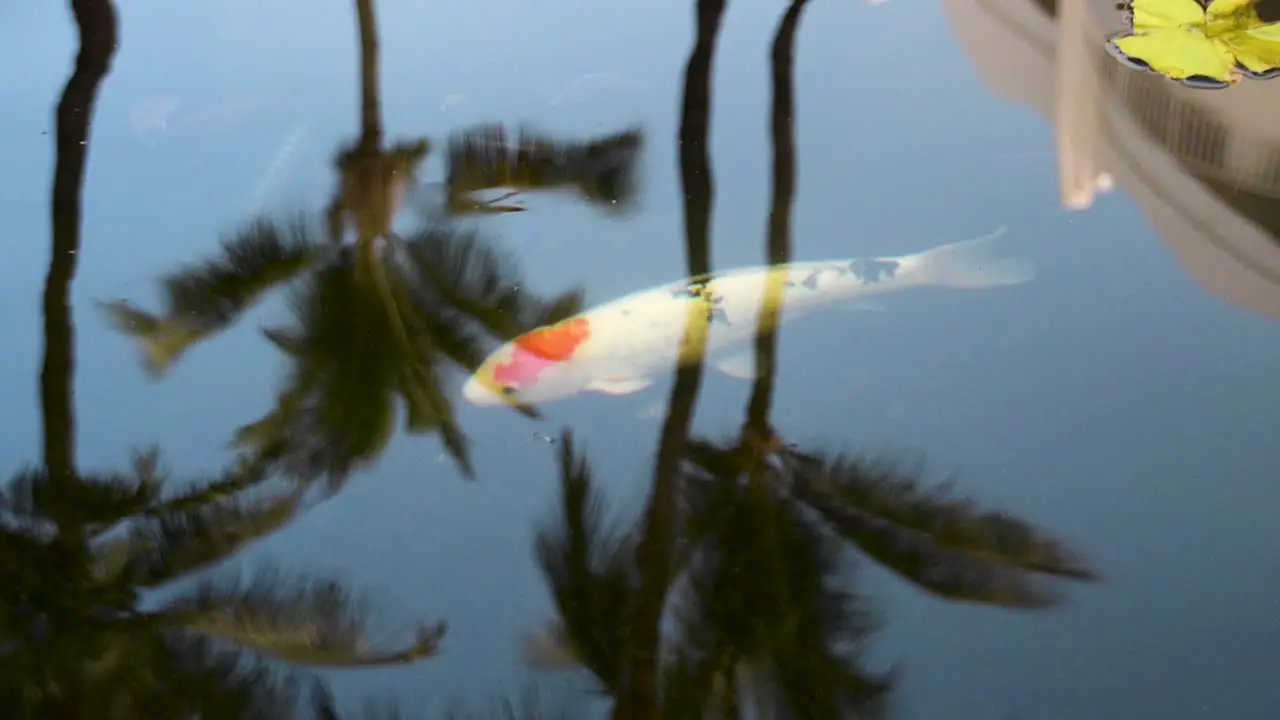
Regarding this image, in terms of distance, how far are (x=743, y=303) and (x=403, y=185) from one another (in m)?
0.77

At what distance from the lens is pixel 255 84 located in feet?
8.11

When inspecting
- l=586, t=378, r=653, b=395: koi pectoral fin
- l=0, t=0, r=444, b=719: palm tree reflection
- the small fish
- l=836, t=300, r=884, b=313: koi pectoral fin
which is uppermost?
the small fish

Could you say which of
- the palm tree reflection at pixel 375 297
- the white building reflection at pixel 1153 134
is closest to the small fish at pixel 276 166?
the palm tree reflection at pixel 375 297

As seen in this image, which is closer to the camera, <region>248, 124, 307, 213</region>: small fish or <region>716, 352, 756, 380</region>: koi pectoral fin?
<region>716, 352, 756, 380</region>: koi pectoral fin

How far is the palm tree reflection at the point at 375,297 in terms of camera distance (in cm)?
161

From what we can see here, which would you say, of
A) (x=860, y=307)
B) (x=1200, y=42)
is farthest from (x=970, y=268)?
(x=1200, y=42)

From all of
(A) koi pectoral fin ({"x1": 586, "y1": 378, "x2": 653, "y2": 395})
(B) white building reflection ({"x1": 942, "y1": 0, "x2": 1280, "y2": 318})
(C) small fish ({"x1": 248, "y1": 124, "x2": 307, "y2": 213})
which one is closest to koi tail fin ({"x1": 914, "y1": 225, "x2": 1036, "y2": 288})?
(B) white building reflection ({"x1": 942, "y1": 0, "x2": 1280, "y2": 318})

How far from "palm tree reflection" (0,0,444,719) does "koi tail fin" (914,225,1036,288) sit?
3.19ft

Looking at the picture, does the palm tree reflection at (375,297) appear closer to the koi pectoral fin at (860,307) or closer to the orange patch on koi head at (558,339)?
the orange patch on koi head at (558,339)

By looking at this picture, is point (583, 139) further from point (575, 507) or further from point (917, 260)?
point (575, 507)

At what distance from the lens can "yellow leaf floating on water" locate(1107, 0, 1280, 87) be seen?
2.21 m

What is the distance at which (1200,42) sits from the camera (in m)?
2.28

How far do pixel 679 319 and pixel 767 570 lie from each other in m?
0.52

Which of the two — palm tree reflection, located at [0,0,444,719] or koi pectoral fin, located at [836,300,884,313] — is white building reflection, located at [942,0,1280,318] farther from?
palm tree reflection, located at [0,0,444,719]
